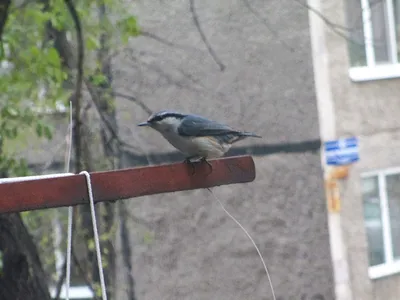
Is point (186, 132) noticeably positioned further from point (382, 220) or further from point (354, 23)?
point (382, 220)

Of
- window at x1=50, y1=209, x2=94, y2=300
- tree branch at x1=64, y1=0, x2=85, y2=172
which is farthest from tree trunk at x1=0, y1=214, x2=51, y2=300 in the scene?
window at x1=50, y1=209, x2=94, y2=300

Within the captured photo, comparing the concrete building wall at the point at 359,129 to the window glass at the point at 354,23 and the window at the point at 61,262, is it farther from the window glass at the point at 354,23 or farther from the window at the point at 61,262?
the window at the point at 61,262

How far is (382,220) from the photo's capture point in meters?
6.07

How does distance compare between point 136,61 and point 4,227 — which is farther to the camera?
point 136,61

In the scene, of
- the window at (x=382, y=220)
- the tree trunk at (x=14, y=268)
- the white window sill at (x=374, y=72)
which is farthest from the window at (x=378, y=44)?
the tree trunk at (x=14, y=268)

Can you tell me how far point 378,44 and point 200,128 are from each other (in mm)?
4175

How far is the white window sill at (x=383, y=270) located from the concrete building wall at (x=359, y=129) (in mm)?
35

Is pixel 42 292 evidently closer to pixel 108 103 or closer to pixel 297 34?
pixel 108 103

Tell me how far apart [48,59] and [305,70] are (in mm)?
2945

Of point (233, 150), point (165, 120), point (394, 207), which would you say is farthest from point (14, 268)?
point (394, 207)

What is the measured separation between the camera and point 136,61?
503 cm

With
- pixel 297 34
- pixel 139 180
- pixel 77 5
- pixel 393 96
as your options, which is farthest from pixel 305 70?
pixel 139 180

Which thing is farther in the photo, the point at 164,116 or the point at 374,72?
the point at 374,72

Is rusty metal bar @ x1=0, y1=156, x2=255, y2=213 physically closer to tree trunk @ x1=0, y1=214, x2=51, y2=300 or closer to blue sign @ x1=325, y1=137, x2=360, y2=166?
tree trunk @ x1=0, y1=214, x2=51, y2=300
